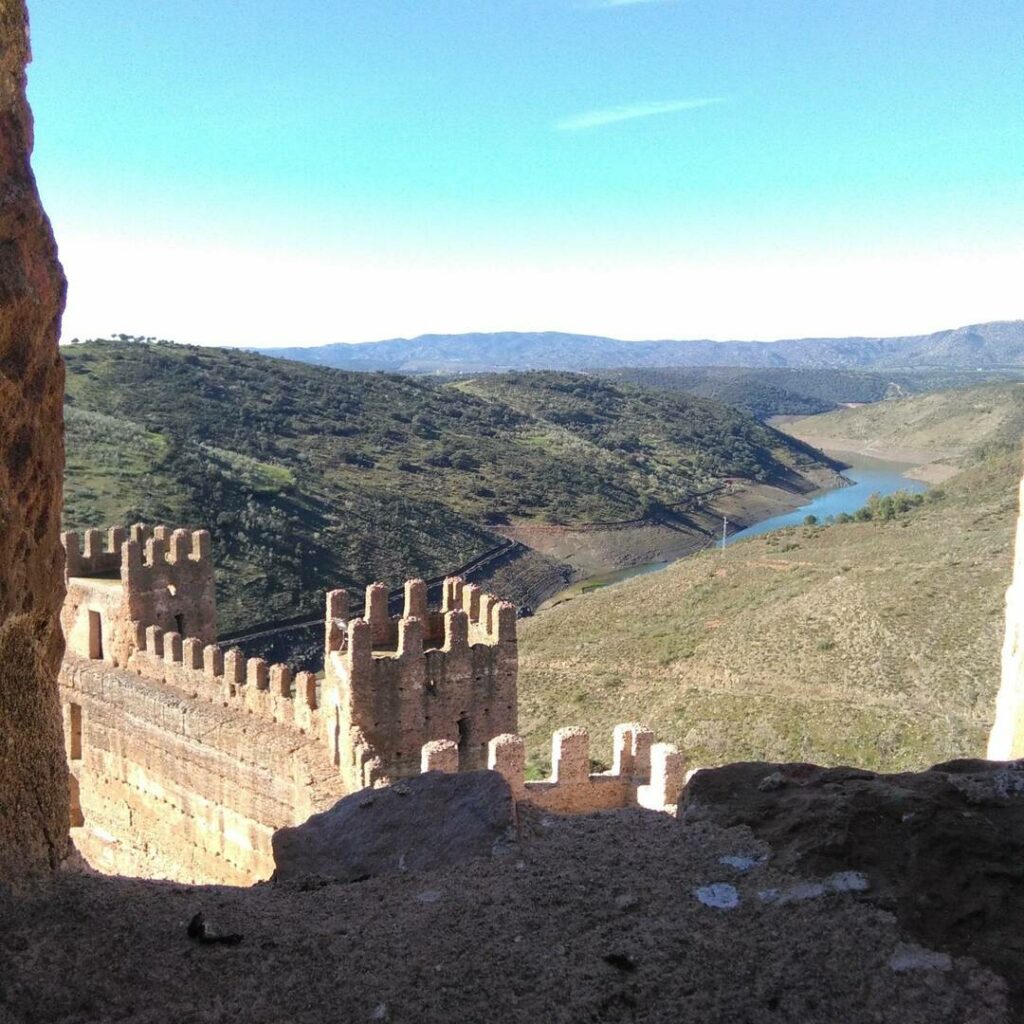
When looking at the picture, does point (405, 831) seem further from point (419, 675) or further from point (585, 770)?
point (419, 675)

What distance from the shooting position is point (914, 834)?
17.4 ft

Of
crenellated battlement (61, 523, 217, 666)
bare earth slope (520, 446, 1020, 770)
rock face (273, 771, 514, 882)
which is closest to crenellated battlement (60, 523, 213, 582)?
crenellated battlement (61, 523, 217, 666)

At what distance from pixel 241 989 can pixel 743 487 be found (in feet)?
338

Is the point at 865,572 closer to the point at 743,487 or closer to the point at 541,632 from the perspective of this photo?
the point at 541,632

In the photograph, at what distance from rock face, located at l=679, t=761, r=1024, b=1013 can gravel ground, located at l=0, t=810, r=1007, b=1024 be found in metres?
0.13

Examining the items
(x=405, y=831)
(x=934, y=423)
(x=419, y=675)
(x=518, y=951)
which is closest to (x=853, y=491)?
(x=934, y=423)

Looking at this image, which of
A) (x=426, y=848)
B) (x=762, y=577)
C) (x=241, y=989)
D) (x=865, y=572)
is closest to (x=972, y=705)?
(x=865, y=572)

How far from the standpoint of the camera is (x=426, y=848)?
685 centimetres

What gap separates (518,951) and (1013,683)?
236 inches

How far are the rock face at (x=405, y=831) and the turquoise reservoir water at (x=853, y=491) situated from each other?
69.1 metres

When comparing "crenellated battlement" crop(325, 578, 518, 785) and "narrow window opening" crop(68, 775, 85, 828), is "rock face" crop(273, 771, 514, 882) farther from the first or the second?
"narrow window opening" crop(68, 775, 85, 828)

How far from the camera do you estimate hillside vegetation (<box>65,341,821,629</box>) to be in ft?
166

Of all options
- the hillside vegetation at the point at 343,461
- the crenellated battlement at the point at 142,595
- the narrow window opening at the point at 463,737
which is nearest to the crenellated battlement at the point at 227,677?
the crenellated battlement at the point at 142,595

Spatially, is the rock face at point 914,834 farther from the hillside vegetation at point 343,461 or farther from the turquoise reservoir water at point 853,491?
the turquoise reservoir water at point 853,491
